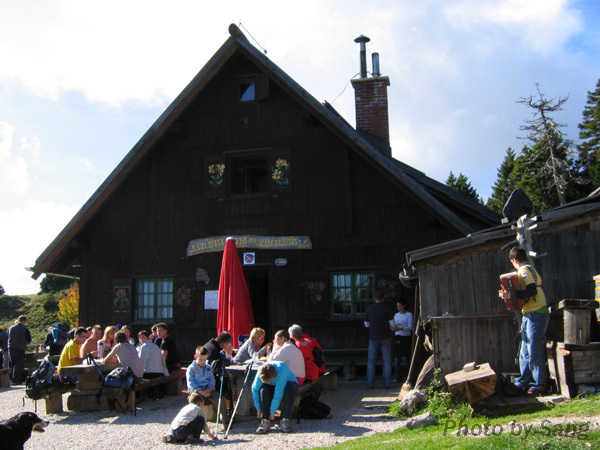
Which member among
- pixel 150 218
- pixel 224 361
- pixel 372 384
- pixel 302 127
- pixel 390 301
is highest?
pixel 302 127

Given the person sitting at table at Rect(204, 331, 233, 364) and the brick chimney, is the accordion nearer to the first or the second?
the person sitting at table at Rect(204, 331, 233, 364)

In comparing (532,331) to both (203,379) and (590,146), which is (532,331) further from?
(590,146)

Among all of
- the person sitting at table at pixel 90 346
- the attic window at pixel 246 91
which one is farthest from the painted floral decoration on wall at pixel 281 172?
the person sitting at table at pixel 90 346

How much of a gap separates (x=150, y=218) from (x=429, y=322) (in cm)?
785

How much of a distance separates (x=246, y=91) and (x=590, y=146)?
2655 cm

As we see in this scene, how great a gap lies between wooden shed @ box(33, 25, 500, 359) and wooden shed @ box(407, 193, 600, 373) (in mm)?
3727

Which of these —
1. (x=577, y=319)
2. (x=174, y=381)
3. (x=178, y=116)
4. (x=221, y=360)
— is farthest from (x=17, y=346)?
(x=577, y=319)

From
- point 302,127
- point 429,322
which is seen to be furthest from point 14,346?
point 429,322

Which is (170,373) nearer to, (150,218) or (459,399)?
(150,218)

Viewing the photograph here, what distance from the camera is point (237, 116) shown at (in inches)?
571

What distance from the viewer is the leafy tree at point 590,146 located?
101ft

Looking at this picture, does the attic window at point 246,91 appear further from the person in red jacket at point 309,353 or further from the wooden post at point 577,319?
the wooden post at point 577,319

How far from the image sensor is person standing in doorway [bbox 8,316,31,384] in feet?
46.8

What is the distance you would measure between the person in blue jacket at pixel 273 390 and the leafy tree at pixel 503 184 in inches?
1246
